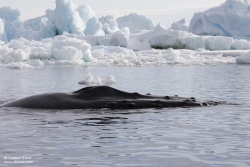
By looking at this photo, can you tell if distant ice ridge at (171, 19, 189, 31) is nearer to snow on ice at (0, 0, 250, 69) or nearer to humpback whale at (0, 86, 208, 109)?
snow on ice at (0, 0, 250, 69)

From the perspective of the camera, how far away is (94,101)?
36.4 feet

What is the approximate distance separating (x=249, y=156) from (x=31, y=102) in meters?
6.17

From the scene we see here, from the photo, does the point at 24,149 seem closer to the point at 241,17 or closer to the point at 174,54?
the point at 174,54

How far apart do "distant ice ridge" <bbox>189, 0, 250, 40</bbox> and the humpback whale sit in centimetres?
5530

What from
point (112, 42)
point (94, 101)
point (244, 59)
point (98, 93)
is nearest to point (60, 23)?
point (112, 42)

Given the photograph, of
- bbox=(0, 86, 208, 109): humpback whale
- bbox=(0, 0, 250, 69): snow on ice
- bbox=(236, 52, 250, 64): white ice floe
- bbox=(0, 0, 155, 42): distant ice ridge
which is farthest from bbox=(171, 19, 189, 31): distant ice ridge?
bbox=(0, 86, 208, 109): humpback whale

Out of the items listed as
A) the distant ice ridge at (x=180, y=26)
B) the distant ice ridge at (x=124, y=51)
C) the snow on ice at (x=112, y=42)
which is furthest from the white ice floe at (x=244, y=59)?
the distant ice ridge at (x=180, y=26)

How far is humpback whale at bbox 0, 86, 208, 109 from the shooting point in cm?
1097

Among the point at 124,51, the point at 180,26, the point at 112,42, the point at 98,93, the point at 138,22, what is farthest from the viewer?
the point at 138,22

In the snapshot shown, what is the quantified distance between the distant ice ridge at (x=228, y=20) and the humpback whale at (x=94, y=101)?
55295mm

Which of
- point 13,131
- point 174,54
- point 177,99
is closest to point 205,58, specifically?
point 174,54

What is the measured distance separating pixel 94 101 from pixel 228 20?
5715 centimetres

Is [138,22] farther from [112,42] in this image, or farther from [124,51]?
[124,51]

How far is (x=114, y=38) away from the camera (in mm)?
61656
